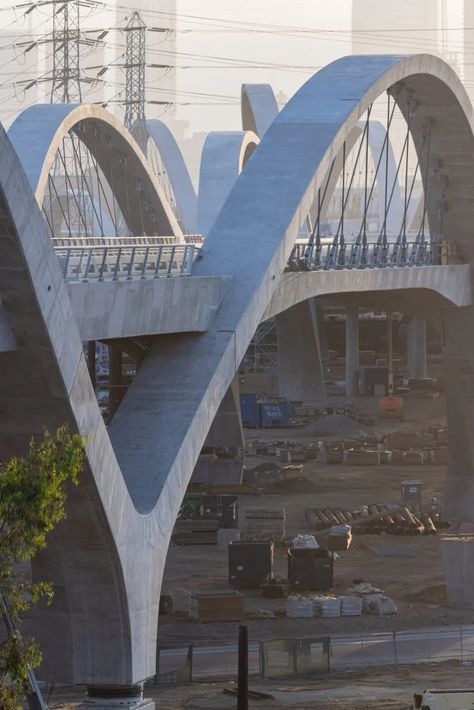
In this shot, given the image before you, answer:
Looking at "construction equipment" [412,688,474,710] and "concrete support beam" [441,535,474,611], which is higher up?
"concrete support beam" [441,535,474,611]

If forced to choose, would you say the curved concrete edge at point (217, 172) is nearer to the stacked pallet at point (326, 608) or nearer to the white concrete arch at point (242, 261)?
the white concrete arch at point (242, 261)

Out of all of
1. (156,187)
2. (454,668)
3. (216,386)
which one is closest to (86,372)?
(216,386)

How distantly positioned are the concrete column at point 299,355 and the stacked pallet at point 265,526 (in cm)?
4252

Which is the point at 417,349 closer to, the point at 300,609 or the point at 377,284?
the point at 377,284

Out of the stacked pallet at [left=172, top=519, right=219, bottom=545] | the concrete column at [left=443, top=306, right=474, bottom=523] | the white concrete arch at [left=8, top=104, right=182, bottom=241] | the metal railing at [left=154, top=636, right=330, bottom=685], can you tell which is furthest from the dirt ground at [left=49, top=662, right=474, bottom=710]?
the white concrete arch at [left=8, top=104, right=182, bottom=241]

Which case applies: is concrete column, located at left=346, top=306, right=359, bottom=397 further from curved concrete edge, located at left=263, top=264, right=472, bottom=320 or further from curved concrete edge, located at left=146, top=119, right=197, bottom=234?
curved concrete edge, located at left=263, top=264, right=472, bottom=320

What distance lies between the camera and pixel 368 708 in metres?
33.3

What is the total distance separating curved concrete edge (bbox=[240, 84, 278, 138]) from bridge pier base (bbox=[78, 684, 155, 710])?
82.2 meters

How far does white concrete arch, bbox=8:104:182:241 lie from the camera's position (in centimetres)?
6800

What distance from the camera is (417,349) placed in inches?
4402

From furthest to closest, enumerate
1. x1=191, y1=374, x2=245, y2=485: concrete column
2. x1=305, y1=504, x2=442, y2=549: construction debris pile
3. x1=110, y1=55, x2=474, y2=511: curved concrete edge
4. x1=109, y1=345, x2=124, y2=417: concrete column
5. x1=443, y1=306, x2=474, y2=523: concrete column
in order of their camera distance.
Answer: x1=191, y1=374, x2=245, y2=485: concrete column → x1=443, y1=306, x2=474, y2=523: concrete column → x1=305, y1=504, x2=442, y2=549: construction debris pile → x1=109, y1=345, x2=124, y2=417: concrete column → x1=110, y1=55, x2=474, y2=511: curved concrete edge

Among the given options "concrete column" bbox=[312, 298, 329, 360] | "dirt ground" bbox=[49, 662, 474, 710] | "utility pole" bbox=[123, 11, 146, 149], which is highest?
"utility pole" bbox=[123, 11, 146, 149]

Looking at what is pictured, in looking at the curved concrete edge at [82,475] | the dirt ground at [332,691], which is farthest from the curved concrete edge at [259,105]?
the curved concrete edge at [82,475]

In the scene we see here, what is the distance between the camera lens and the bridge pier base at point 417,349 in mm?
111125
